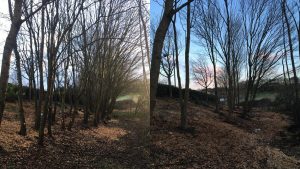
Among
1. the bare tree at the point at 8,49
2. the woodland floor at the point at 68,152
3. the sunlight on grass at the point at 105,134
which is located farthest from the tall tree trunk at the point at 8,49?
the sunlight on grass at the point at 105,134

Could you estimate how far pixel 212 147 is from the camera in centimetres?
900

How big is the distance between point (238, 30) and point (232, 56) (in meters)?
1.56

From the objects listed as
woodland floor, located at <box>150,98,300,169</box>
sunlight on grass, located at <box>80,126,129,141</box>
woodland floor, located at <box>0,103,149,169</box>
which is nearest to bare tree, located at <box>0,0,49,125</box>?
woodland floor, located at <box>0,103,149,169</box>

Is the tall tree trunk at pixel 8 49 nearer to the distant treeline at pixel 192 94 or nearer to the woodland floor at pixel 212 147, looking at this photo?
the woodland floor at pixel 212 147

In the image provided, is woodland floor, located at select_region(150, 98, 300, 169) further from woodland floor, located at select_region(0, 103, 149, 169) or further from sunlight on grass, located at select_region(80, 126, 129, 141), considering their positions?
sunlight on grass, located at select_region(80, 126, 129, 141)

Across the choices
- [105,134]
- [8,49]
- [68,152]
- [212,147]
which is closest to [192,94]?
[105,134]

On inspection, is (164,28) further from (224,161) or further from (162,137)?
(162,137)

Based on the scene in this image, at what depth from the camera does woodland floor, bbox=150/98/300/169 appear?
763 centimetres

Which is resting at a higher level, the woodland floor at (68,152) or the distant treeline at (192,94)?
the distant treeline at (192,94)

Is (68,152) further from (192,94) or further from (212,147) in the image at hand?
(192,94)

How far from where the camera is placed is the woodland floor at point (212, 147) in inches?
300

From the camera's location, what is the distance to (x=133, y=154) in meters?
8.59

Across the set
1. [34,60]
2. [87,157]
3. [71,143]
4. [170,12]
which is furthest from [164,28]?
[34,60]

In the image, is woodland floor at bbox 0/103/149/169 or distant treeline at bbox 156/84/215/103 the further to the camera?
distant treeline at bbox 156/84/215/103
